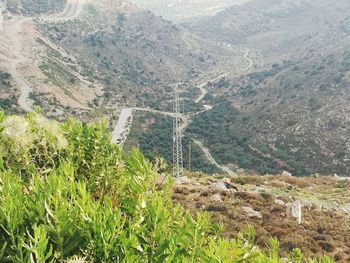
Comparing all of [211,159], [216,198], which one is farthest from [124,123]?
[216,198]

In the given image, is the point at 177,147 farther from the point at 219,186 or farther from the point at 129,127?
the point at 219,186

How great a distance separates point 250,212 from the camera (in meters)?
21.0

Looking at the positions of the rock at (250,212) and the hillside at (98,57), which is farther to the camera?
the hillside at (98,57)

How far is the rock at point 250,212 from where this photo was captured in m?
20.6

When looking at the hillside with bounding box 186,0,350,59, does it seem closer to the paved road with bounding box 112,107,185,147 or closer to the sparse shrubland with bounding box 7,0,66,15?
the paved road with bounding box 112,107,185,147

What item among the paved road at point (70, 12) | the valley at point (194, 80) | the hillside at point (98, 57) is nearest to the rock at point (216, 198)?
the valley at point (194, 80)

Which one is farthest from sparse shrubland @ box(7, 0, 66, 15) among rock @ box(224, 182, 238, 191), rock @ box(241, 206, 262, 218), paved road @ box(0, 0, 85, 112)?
rock @ box(241, 206, 262, 218)

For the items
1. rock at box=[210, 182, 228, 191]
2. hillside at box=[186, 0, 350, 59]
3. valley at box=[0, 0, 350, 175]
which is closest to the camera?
rock at box=[210, 182, 228, 191]

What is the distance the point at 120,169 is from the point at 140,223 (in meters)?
2.83

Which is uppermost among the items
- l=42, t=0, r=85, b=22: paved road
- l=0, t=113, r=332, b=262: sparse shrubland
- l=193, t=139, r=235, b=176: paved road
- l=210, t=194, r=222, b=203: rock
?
l=0, t=113, r=332, b=262: sparse shrubland

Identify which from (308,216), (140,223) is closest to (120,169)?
(140,223)

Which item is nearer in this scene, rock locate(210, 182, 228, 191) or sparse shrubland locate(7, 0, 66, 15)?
A: rock locate(210, 182, 228, 191)

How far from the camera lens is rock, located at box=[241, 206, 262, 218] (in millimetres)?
20644

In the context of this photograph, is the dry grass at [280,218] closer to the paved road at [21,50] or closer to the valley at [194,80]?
the valley at [194,80]
